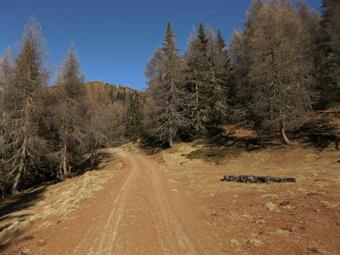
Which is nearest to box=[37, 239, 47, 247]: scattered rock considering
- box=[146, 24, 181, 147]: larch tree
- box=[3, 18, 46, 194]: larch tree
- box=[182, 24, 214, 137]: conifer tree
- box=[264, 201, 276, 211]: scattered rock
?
box=[264, 201, 276, 211]: scattered rock

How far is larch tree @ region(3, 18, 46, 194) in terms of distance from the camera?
68.8 feet

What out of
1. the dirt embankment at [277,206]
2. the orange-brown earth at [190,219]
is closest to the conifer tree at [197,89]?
the dirt embankment at [277,206]

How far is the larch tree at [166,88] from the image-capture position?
3161 centimetres

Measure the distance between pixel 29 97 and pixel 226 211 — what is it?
18.4 m

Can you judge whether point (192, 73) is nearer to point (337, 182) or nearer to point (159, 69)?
point (159, 69)

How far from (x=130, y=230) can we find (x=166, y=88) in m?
25.2

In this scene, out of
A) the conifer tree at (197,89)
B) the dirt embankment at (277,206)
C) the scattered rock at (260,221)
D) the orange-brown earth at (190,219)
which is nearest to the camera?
the dirt embankment at (277,206)

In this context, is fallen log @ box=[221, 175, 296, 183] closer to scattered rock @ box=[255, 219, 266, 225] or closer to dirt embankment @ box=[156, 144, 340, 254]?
dirt embankment @ box=[156, 144, 340, 254]

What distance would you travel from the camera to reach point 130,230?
9.01m

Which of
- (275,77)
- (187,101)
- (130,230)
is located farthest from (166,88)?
(130,230)

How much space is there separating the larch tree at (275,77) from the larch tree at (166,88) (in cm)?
1121

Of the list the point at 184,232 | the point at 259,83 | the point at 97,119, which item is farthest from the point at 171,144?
the point at 184,232

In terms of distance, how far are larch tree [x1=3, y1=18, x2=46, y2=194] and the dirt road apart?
10.7 meters

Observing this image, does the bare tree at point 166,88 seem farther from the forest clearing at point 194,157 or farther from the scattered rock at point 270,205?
the scattered rock at point 270,205
